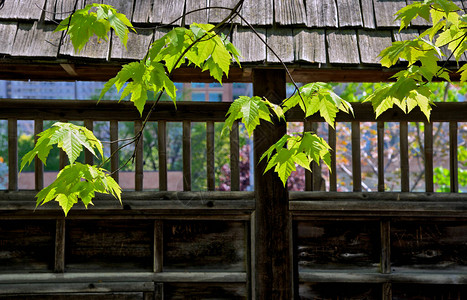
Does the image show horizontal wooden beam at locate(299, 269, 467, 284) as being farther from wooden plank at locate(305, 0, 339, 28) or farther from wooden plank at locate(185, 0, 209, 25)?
wooden plank at locate(185, 0, 209, 25)

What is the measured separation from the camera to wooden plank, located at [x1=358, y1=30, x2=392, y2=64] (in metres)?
2.94

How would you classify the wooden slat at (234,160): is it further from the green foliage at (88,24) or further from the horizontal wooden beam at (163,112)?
the green foliage at (88,24)

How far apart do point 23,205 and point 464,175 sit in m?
6.67

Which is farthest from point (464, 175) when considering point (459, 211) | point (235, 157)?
point (235, 157)

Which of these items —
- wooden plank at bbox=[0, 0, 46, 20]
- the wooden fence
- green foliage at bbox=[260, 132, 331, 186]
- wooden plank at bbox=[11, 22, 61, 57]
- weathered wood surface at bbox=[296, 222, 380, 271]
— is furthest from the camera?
weathered wood surface at bbox=[296, 222, 380, 271]

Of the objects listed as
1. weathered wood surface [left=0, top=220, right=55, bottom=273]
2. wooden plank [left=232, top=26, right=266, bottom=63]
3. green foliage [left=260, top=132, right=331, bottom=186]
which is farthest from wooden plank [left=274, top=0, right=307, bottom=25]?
weathered wood surface [left=0, top=220, right=55, bottom=273]

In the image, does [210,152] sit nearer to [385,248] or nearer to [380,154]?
[380,154]

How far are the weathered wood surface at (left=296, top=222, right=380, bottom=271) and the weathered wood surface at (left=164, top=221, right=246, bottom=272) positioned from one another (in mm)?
467

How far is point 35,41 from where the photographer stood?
2.93m

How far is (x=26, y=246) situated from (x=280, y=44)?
2.38m

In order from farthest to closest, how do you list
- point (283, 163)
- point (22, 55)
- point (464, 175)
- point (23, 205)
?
point (464, 175), point (23, 205), point (22, 55), point (283, 163)

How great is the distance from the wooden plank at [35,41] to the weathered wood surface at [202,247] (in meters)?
1.47

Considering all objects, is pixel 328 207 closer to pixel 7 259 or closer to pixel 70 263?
pixel 70 263

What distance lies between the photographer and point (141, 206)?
10.4 ft
